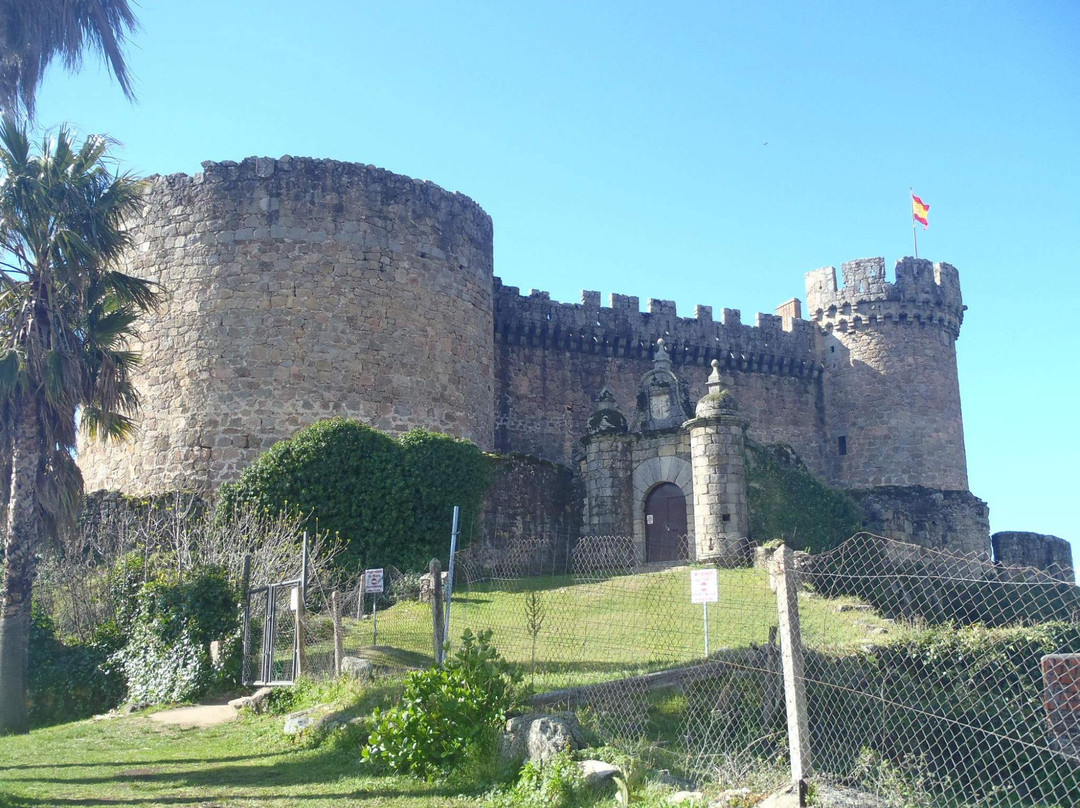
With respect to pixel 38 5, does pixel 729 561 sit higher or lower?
lower

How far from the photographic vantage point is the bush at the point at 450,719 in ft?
28.9

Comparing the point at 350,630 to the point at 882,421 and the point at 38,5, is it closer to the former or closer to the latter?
the point at 38,5

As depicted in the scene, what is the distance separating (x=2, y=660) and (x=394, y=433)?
434 inches

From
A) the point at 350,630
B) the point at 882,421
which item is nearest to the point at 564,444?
the point at 882,421

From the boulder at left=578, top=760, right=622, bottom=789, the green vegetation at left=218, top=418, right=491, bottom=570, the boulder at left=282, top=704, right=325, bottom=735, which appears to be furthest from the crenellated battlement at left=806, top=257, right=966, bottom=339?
the boulder at left=578, top=760, right=622, bottom=789

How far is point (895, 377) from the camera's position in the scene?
35375 mm

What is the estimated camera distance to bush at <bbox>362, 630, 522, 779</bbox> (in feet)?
28.9

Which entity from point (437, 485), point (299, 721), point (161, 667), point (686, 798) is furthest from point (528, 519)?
point (686, 798)

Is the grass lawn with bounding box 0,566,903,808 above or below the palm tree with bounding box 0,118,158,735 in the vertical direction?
below

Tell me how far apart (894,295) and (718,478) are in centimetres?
1713

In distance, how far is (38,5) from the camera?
1514 cm

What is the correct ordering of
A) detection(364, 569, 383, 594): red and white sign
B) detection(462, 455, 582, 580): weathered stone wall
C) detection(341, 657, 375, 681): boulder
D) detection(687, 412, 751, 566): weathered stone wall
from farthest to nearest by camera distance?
detection(462, 455, 582, 580): weathered stone wall
detection(687, 412, 751, 566): weathered stone wall
detection(364, 569, 383, 594): red and white sign
detection(341, 657, 375, 681): boulder

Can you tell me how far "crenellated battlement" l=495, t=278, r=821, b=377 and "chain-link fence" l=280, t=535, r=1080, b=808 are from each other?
1353 cm

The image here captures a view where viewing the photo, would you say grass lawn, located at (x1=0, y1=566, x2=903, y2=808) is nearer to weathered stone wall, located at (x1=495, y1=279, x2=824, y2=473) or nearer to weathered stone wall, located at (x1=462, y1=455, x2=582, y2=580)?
weathered stone wall, located at (x1=462, y1=455, x2=582, y2=580)
